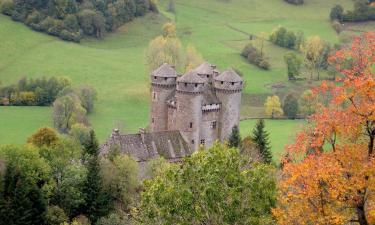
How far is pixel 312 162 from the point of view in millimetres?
23938

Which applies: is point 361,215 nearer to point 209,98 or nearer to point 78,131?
point 209,98

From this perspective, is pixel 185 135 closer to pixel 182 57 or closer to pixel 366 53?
pixel 366 53

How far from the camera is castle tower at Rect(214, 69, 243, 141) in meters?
74.1

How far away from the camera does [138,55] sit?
5782 inches

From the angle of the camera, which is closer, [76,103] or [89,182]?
[89,182]

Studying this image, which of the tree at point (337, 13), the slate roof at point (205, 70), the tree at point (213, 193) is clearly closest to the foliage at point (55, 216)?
the tree at point (213, 193)

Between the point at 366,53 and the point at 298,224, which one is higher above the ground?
the point at 366,53

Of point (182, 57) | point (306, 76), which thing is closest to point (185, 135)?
point (182, 57)

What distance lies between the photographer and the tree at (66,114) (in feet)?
319

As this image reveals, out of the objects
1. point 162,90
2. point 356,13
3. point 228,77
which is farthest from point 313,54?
point 162,90

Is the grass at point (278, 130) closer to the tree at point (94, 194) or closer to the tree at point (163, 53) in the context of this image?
the tree at point (163, 53)

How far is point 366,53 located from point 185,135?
47610 mm

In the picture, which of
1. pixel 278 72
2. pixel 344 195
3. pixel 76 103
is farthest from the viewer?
pixel 278 72

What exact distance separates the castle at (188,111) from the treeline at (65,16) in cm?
7749
